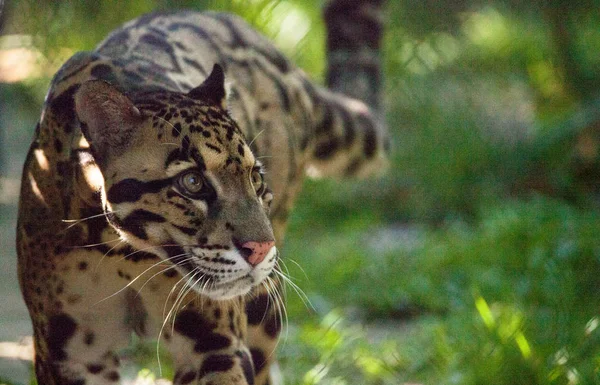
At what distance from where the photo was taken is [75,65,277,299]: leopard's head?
238 cm

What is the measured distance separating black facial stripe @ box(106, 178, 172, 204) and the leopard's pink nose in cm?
26

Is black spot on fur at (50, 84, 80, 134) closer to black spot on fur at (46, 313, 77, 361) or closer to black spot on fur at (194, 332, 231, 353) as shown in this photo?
black spot on fur at (46, 313, 77, 361)

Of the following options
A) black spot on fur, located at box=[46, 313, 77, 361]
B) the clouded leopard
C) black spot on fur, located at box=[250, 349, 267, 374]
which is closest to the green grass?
black spot on fur, located at box=[250, 349, 267, 374]

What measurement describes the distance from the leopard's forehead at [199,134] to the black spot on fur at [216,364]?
604mm

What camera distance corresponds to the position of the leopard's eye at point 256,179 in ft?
8.22

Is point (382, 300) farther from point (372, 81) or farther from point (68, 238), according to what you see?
point (68, 238)

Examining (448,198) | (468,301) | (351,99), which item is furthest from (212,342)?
(448,198)

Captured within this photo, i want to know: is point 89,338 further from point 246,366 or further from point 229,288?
point 229,288

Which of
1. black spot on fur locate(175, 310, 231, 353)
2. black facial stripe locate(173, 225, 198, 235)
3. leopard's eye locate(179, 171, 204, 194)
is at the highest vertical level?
leopard's eye locate(179, 171, 204, 194)

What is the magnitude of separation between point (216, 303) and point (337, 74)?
211cm

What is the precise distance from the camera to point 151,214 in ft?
7.97

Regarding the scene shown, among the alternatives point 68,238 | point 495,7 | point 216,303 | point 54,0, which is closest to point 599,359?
point 216,303

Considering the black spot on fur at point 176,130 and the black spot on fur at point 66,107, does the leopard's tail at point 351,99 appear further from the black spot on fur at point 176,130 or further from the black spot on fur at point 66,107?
the black spot on fur at point 176,130

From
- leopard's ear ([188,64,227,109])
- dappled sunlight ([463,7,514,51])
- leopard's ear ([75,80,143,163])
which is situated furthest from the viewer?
dappled sunlight ([463,7,514,51])
